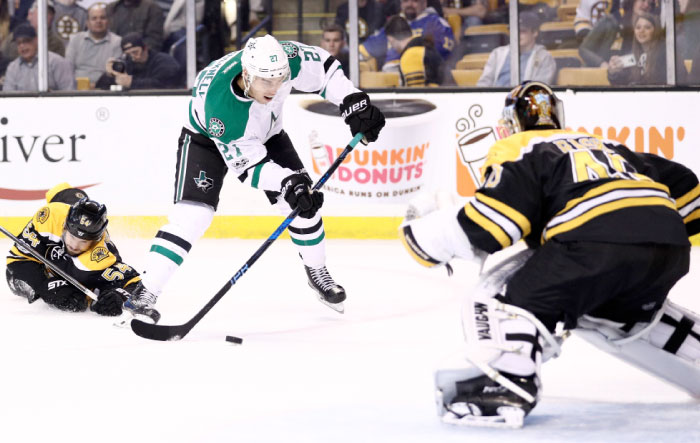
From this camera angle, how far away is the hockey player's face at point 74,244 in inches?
131

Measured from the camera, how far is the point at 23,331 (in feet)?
10.2

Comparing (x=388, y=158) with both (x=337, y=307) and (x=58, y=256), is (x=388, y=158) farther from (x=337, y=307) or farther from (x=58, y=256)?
(x=58, y=256)

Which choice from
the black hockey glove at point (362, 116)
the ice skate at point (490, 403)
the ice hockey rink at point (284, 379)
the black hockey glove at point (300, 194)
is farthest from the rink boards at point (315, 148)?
the ice skate at point (490, 403)

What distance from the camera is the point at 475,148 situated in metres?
5.30

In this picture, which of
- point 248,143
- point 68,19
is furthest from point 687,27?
point 68,19

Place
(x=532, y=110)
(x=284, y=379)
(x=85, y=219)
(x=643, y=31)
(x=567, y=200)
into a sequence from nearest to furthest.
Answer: (x=567, y=200) → (x=532, y=110) → (x=284, y=379) → (x=85, y=219) → (x=643, y=31)

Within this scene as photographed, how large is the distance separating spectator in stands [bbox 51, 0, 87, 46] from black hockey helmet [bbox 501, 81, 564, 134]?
4.14 metres

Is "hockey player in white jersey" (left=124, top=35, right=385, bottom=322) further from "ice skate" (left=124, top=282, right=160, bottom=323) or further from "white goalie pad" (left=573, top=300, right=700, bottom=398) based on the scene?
"white goalie pad" (left=573, top=300, right=700, bottom=398)

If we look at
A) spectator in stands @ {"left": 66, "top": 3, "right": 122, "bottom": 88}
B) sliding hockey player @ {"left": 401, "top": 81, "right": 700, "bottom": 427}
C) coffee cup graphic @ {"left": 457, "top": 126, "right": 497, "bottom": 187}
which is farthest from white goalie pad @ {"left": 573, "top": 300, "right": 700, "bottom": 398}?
spectator in stands @ {"left": 66, "top": 3, "right": 122, "bottom": 88}

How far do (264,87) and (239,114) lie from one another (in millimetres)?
172

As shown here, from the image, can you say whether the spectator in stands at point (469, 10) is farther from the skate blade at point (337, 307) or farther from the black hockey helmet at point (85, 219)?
the black hockey helmet at point (85, 219)

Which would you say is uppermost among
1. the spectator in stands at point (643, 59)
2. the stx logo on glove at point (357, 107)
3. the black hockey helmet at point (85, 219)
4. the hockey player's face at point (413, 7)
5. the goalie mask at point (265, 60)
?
the hockey player's face at point (413, 7)

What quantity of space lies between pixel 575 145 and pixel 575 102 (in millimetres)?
3462

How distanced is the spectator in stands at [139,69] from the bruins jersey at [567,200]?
156 inches
